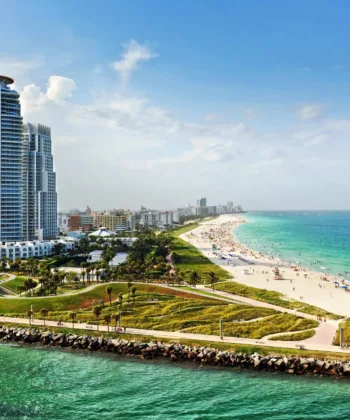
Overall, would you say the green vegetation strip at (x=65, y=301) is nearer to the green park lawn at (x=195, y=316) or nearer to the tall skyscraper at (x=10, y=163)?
the green park lawn at (x=195, y=316)

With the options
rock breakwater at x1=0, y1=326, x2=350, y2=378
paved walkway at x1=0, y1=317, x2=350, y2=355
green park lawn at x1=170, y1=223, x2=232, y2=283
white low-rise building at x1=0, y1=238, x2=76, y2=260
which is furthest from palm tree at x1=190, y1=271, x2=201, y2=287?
white low-rise building at x1=0, y1=238, x2=76, y2=260

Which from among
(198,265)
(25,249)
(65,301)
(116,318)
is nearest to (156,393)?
(116,318)

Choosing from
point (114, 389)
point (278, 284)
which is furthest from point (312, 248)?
point (114, 389)

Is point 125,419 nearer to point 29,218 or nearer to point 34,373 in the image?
point 34,373

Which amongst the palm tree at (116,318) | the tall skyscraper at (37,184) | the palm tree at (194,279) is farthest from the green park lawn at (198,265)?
the tall skyscraper at (37,184)

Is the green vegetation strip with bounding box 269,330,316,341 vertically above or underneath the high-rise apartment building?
underneath

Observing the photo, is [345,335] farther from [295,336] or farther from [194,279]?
[194,279]

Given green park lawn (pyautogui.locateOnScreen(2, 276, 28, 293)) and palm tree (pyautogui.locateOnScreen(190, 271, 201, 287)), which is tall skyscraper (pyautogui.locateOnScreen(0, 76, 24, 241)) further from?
palm tree (pyautogui.locateOnScreen(190, 271, 201, 287))
